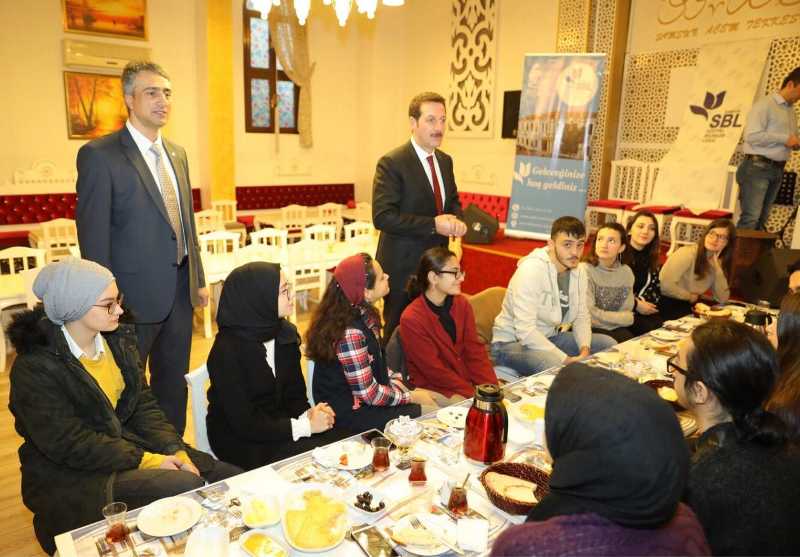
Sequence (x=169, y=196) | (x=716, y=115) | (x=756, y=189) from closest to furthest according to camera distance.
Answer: (x=169, y=196)
(x=756, y=189)
(x=716, y=115)

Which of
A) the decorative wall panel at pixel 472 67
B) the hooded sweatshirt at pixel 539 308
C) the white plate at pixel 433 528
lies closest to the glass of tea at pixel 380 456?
the white plate at pixel 433 528

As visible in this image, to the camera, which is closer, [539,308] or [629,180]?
[539,308]

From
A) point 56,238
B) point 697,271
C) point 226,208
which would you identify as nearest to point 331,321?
point 697,271

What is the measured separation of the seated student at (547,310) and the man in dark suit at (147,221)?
1755mm

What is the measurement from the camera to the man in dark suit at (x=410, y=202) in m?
3.20

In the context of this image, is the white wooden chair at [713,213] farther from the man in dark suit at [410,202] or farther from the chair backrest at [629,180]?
the man in dark suit at [410,202]

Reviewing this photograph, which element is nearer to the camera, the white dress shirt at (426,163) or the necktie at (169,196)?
the necktie at (169,196)

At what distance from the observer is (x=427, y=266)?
9.48ft

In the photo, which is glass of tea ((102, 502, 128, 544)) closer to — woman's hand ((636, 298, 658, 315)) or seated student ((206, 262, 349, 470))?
seated student ((206, 262, 349, 470))

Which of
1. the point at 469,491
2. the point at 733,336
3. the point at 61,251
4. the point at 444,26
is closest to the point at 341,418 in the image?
the point at 469,491

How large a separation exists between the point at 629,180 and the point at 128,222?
6.36 m

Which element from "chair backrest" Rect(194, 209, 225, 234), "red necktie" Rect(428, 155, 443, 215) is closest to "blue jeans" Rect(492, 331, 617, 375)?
"red necktie" Rect(428, 155, 443, 215)

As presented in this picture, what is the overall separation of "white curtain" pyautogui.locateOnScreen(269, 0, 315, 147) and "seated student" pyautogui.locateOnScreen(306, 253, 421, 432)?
7778mm

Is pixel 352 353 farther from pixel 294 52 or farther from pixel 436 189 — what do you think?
pixel 294 52
